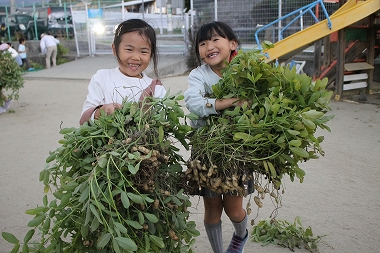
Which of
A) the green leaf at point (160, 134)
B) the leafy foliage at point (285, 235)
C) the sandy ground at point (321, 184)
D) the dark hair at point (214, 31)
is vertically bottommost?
the sandy ground at point (321, 184)

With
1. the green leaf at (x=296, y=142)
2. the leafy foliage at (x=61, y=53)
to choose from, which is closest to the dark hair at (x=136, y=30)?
the green leaf at (x=296, y=142)

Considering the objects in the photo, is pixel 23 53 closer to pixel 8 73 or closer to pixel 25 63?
pixel 25 63

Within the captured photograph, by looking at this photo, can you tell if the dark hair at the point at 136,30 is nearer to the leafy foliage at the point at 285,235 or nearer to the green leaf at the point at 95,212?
the green leaf at the point at 95,212

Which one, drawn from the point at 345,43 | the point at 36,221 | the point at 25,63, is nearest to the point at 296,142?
the point at 36,221

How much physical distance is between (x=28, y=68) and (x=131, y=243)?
1709cm

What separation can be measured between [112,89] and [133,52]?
243 mm

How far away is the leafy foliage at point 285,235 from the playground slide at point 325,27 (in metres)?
4.84

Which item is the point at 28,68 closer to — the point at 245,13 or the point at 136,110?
the point at 245,13

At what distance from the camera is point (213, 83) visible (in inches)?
107

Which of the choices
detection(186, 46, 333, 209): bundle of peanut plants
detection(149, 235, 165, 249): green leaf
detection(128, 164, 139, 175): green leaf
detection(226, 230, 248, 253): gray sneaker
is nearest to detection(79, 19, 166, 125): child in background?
detection(186, 46, 333, 209): bundle of peanut plants

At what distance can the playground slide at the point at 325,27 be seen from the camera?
7.49 metres

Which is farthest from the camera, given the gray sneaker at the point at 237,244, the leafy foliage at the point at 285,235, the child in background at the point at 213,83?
the leafy foliage at the point at 285,235

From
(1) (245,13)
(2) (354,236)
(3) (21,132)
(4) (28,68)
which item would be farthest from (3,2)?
(2) (354,236)

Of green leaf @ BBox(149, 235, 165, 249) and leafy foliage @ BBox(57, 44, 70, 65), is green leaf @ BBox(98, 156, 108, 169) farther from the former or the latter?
leafy foliage @ BBox(57, 44, 70, 65)
